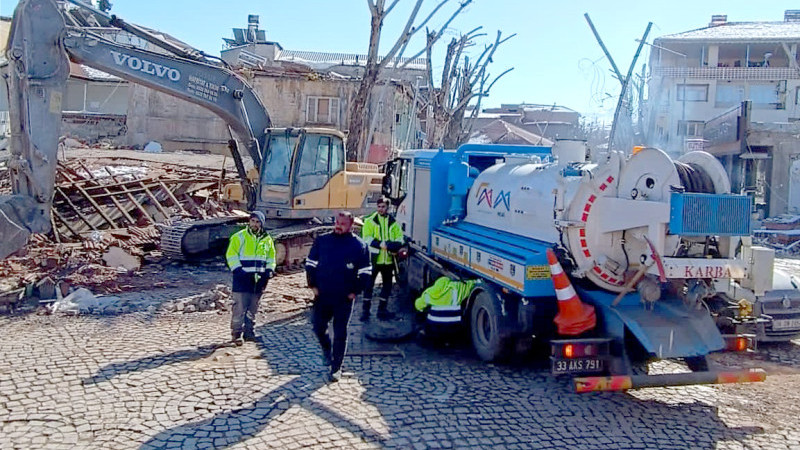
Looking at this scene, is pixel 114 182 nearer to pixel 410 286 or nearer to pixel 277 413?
pixel 410 286

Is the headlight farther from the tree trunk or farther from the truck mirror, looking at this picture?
the tree trunk

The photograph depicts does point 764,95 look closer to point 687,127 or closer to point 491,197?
point 687,127

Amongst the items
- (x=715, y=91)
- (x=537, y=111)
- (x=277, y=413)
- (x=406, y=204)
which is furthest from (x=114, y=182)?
(x=537, y=111)

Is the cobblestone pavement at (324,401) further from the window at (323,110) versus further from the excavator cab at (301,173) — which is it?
the window at (323,110)

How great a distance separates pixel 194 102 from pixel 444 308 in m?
6.67

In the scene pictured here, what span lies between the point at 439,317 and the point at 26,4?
7235 millimetres

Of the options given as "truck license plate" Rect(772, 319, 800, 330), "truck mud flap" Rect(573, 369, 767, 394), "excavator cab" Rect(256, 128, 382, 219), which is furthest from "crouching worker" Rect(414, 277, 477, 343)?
"excavator cab" Rect(256, 128, 382, 219)

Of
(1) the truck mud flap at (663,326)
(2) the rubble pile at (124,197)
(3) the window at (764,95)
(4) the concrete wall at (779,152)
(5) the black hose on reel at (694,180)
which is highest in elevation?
(3) the window at (764,95)

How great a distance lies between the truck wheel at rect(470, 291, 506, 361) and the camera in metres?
7.95

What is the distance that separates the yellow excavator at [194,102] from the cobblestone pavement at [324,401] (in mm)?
2461

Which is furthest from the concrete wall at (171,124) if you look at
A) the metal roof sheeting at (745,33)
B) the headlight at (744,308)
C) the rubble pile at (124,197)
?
the metal roof sheeting at (745,33)

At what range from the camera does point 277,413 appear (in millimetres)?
6418

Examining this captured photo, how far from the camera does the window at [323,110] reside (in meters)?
31.2

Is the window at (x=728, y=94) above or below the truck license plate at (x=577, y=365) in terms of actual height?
above
